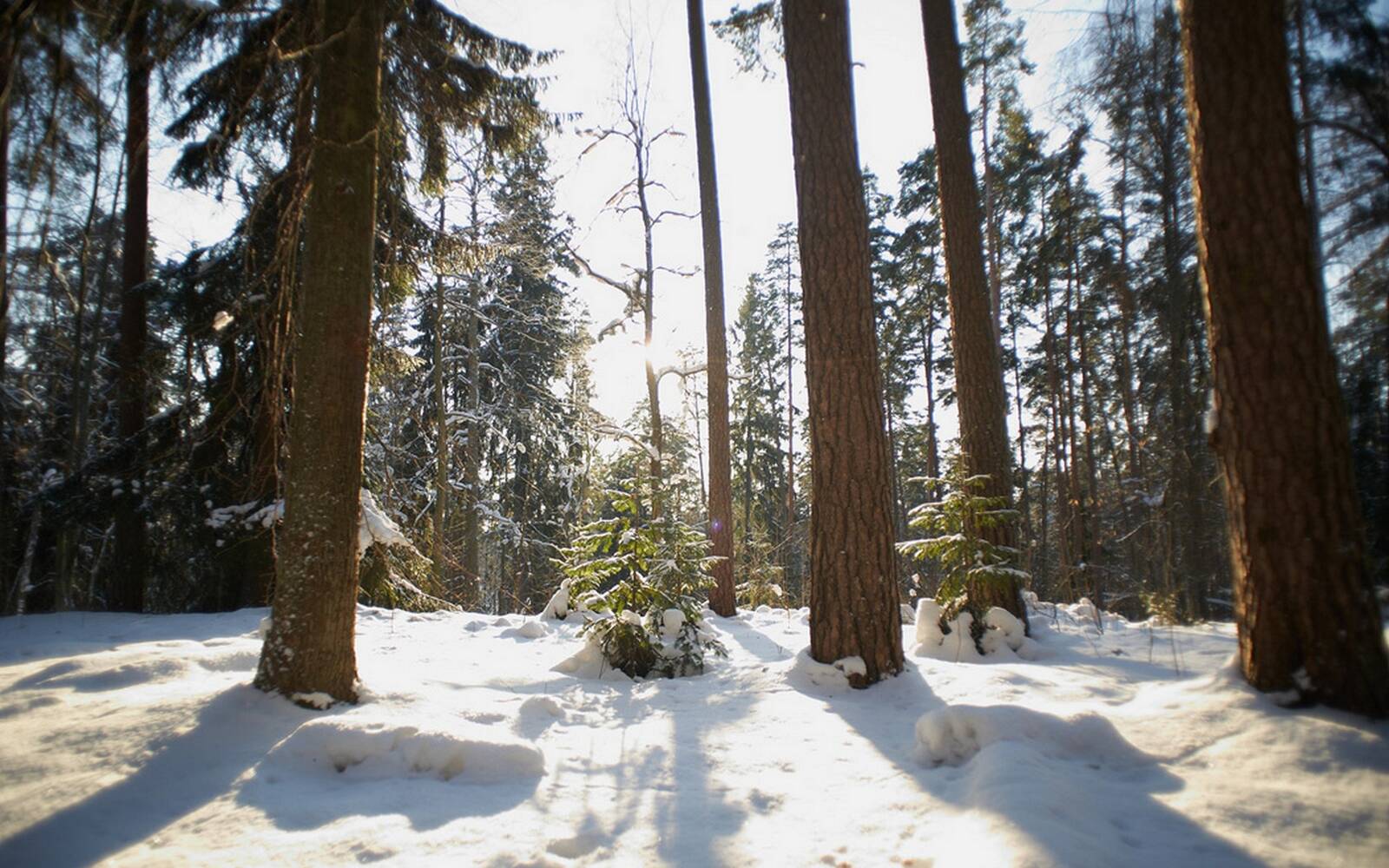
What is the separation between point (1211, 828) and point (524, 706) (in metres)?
3.39

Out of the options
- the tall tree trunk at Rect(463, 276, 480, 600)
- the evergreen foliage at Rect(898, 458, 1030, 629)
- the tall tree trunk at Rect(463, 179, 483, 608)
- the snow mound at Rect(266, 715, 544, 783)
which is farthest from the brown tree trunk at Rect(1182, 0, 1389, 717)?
the tall tree trunk at Rect(463, 276, 480, 600)

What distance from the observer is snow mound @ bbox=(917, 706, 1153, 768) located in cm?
257

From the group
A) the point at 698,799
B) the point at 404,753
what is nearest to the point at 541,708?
the point at 404,753

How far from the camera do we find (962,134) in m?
6.52

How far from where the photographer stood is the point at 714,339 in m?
9.72

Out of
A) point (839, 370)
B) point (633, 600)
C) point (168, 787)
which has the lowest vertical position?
point (168, 787)

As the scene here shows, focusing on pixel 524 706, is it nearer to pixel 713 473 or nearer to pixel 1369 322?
pixel 1369 322

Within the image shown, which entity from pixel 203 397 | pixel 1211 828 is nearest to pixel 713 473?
pixel 203 397

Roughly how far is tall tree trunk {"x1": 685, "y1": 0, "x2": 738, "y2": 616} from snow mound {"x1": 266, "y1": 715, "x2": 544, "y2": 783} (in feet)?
20.0

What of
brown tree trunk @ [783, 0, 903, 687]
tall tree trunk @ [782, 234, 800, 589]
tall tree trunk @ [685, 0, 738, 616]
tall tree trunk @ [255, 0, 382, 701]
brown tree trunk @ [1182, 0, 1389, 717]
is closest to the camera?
brown tree trunk @ [1182, 0, 1389, 717]

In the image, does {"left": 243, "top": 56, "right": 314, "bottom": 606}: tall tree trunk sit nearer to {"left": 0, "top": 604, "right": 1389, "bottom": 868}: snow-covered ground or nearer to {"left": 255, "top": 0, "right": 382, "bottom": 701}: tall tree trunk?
{"left": 255, "top": 0, "right": 382, "bottom": 701}: tall tree trunk

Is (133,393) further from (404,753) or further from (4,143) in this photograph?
(404,753)

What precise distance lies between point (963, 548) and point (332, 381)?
5099 millimetres

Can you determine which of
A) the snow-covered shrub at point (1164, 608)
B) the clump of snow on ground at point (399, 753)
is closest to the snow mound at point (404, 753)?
the clump of snow on ground at point (399, 753)
